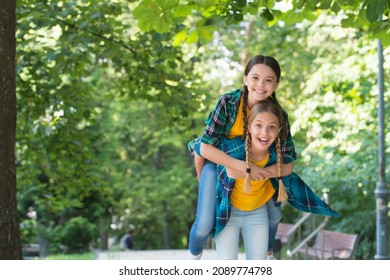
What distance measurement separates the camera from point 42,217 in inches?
952

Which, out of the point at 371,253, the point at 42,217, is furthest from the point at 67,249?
the point at 371,253

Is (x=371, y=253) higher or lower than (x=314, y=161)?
lower

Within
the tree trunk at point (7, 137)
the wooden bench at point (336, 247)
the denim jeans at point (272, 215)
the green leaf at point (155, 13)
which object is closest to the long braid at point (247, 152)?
the denim jeans at point (272, 215)

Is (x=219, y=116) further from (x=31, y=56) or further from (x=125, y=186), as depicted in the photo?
A: (x=125, y=186)

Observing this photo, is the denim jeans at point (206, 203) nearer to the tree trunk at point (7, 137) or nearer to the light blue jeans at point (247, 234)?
the light blue jeans at point (247, 234)

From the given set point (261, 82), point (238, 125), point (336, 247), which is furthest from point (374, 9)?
point (336, 247)

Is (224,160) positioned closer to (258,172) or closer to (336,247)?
(258,172)

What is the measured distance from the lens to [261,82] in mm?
3525

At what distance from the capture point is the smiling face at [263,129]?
3.46 metres

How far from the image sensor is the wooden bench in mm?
12688

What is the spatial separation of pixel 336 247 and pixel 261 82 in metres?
10.6

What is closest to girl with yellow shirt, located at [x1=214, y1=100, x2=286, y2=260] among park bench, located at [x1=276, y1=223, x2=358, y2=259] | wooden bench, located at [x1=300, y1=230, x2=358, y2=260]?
park bench, located at [x1=276, y1=223, x2=358, y2=259]

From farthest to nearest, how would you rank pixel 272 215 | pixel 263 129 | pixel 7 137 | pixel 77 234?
1. pixel 77 234
2. pixel 7 137
3. pixel 272 215
4. pixel 263 129
